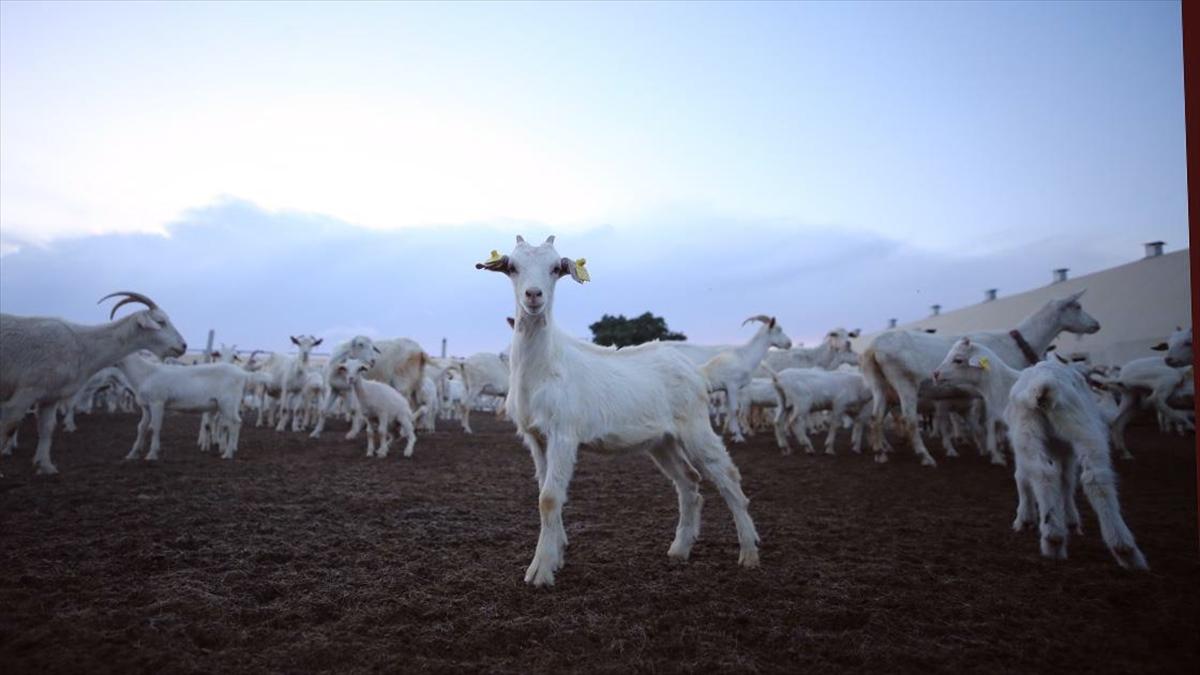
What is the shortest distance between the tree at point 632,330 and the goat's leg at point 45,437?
3087 cm

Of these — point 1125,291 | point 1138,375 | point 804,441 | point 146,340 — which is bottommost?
point 804,441

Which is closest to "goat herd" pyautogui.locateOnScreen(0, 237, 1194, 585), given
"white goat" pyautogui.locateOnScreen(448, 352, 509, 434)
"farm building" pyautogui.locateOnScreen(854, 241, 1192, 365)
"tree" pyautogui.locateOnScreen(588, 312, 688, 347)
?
"white goat" pyautogui.locateOnScreen(448, 352, 509, 434)

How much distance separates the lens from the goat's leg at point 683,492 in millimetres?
4668

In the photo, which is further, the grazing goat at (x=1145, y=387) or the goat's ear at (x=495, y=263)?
the grazing goat at (x=1145, y=387)

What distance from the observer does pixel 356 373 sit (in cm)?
1095

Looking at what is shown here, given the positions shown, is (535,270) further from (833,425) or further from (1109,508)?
(833,425)

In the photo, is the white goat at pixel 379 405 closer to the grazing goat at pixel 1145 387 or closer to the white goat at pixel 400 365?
the white goat at pixel 400 365

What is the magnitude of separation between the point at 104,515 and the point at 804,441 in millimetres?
11848

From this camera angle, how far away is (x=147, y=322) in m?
9.05

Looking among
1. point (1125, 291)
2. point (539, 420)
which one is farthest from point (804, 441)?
point (1125, 291)

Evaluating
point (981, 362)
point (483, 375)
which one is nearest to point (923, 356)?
point (981, 362)

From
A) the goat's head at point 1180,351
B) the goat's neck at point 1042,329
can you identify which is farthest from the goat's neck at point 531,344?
the goat's neck at point 1042,329

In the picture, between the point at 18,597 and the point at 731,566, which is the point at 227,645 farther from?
the point at 731,566

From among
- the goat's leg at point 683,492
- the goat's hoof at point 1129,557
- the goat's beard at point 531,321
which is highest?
the goat's beard at point 531,321
